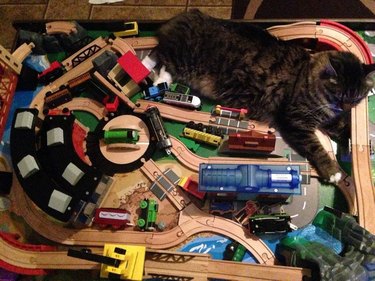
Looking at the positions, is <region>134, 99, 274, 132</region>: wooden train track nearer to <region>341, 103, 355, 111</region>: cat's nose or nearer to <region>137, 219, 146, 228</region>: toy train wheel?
<region>341, 103, 355, 111</region>: cat's nose

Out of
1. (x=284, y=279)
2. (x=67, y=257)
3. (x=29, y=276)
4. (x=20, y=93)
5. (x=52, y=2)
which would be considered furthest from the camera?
(x=52, y=2)

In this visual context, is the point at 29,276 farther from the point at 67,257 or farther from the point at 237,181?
the point at 237,181

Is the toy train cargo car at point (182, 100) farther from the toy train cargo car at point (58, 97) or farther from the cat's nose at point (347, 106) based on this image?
the cat's nose at point (347, 106)

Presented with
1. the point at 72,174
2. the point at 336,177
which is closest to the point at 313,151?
the point at 336,177

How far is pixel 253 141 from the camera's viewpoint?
4.92 ft

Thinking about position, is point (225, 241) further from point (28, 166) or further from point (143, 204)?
point (28, 166)

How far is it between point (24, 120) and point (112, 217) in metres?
0.53

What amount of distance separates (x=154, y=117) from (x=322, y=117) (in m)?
0.66

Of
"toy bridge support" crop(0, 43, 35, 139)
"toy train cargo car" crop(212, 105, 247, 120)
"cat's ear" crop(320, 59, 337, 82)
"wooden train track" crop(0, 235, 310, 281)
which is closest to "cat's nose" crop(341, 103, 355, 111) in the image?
"cat's ear" crop(320, 59, 337, 82)

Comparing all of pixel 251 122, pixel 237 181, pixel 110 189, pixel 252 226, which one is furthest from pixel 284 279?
pixel 110 189

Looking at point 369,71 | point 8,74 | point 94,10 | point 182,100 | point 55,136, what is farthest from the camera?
point 94,10

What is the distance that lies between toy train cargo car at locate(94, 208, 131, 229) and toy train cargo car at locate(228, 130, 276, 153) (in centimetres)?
48

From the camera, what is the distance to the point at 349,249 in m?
1.26

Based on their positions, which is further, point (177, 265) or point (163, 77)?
point (163, 77)
